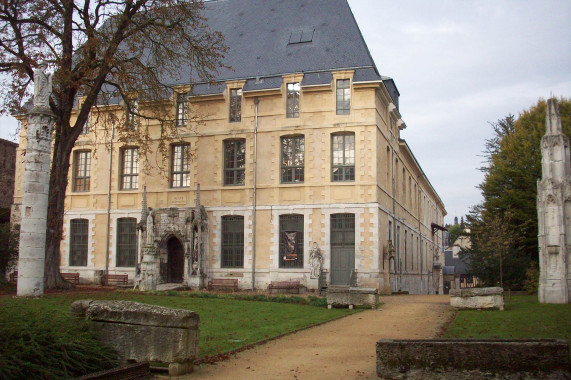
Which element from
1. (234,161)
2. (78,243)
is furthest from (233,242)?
(78,243)

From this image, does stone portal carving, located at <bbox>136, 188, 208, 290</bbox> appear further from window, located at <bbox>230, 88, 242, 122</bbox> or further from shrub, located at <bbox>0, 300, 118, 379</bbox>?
shrub, located at <bbox>0, 300, 118, 379</bbox>

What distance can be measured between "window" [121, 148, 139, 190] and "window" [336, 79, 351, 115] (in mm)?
11965

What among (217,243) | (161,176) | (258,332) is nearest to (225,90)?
(161,176)

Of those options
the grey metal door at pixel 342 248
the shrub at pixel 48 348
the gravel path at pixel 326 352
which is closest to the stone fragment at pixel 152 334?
the shrub at pixel 48 348

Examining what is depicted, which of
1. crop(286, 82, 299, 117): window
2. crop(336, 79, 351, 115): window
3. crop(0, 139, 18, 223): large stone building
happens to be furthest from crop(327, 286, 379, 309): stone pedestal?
crop(0, 139, 18, 223): large stone building

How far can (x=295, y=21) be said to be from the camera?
34281 mm

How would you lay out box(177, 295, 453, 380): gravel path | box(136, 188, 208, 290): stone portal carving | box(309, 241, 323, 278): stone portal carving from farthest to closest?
box(136, 188, 208, 290): stone portal carving, box(309, 241, 323, 278): stone portal carving, box(177, 295, 453, 380): gravel path

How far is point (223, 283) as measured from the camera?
96.4 ft

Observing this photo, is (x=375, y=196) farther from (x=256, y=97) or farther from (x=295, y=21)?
(x=295, y=21)

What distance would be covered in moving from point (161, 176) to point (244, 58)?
828 centimetres

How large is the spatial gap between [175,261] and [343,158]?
426 inches

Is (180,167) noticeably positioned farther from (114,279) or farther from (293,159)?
(114,279)

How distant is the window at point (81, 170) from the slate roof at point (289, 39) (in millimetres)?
6687

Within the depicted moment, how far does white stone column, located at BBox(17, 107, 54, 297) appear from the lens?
18969 mm
